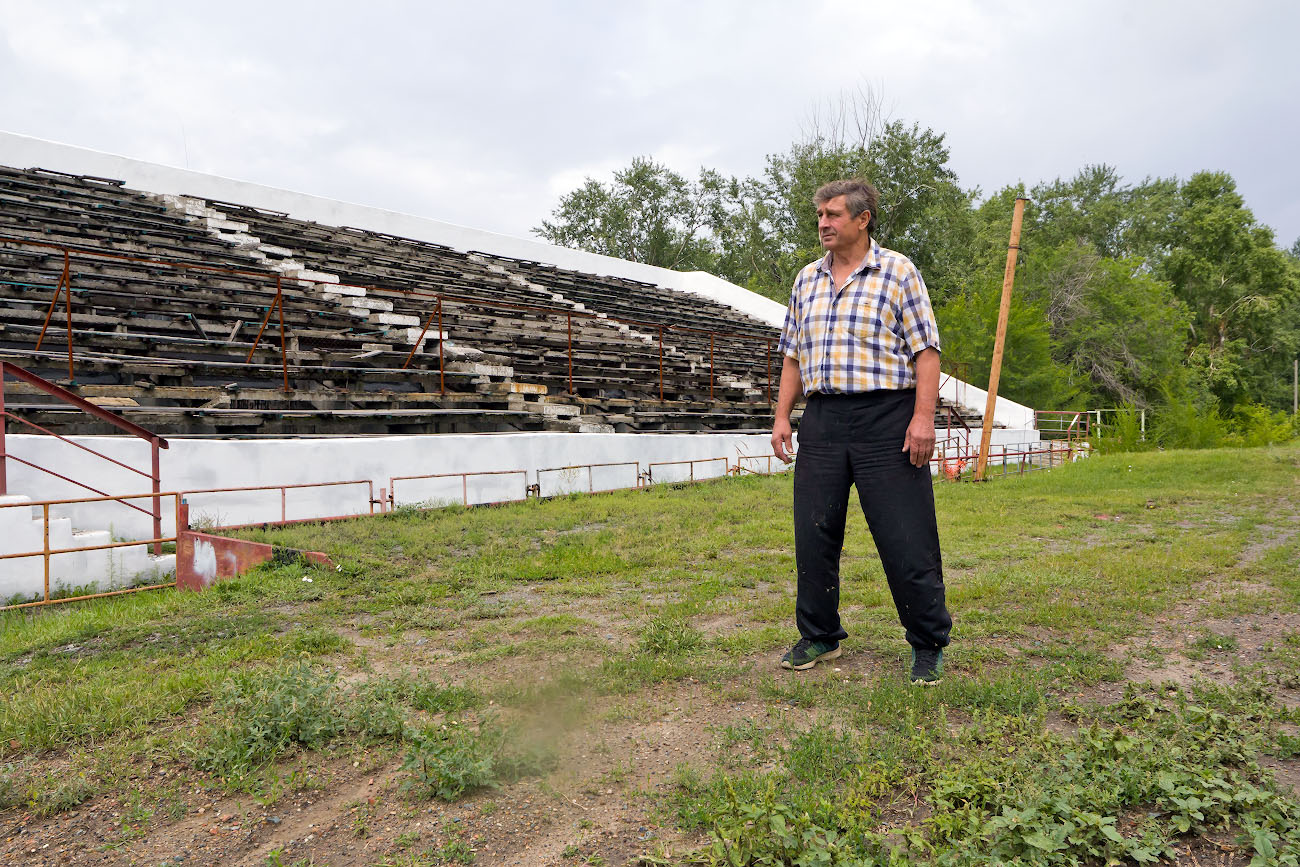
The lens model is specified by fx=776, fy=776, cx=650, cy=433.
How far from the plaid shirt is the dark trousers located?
0.24 feet

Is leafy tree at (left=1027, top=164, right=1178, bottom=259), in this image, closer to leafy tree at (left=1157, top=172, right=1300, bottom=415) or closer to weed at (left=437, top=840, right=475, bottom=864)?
leafy tree at (left=1157, top=172, right=1300, bottom=415)

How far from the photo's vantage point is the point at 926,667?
9.85 feet

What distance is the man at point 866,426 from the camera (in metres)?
3.02

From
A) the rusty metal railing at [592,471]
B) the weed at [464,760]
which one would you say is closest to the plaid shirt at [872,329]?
the weed at [464,760]

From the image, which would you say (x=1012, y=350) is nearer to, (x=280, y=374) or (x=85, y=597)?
(x=280, y=374)

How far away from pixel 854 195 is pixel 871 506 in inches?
50.1

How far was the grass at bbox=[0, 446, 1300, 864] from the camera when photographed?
1993 millimetres

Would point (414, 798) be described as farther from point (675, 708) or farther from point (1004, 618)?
point (1004, 618)

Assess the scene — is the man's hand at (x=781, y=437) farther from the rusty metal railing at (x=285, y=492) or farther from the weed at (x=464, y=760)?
the rusty metal railing at (x=285, y=492)

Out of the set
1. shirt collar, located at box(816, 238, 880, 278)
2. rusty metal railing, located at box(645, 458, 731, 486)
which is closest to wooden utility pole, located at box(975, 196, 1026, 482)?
rusty metal railing, located at box(645, 458, 731, 486)

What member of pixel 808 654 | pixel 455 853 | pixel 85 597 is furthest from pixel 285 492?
pixel 455 853

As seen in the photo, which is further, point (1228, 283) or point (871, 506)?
point (1228, 283)

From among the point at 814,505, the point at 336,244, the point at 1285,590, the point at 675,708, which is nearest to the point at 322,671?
the point at 675,708

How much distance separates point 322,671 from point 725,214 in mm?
44409
